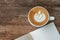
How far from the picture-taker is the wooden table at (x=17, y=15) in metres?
0.98

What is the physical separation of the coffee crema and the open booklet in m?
0.03

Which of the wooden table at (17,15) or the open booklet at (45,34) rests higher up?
the wooden table at (17,15)

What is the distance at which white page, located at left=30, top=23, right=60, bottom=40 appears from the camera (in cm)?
98

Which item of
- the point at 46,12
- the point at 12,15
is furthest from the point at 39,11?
the point at 12,15

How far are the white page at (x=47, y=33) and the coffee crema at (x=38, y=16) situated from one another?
0.10 feet

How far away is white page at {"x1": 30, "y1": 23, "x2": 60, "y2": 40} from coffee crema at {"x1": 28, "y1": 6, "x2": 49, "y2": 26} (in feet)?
0.10

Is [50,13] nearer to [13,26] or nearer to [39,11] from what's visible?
[39,11]

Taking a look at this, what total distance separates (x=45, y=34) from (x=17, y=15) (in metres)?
0.17

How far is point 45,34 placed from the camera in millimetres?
993

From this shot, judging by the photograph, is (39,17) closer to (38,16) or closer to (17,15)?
(38,16)

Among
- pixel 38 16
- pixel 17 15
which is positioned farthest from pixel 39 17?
pixel 17 15

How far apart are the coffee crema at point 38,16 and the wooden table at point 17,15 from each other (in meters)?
0.03

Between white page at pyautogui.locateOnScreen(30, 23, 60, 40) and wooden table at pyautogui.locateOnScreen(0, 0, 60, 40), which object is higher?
wooden table at pyautogui.locateOnScreen(0, 0, 60, 40)

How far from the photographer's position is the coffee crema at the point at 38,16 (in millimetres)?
991
